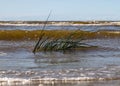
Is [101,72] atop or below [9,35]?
atop

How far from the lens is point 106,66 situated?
13188 mm

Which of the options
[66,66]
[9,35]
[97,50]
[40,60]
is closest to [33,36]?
[9,35]

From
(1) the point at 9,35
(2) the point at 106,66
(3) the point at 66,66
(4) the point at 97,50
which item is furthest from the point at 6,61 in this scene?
(1) the point at 9,35

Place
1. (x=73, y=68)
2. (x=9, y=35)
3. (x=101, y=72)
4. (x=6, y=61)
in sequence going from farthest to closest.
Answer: (x=9, y=35) < (x=6, y=61) < (x=73, y=68) < (x=101, y=72)

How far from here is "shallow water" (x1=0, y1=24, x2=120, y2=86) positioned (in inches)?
410

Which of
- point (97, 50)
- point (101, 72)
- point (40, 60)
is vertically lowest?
point (97, 50)

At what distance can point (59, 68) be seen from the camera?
42.5ft

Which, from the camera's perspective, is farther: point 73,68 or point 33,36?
point 33,36

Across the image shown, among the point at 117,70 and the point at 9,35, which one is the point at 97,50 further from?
the point at 9,35

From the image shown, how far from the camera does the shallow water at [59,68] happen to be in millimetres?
10422

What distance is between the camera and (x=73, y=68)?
12.9m

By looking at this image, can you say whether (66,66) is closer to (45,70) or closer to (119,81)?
(45,70)

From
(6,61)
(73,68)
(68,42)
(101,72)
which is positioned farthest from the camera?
(68,42)

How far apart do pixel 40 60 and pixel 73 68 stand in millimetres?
2705
